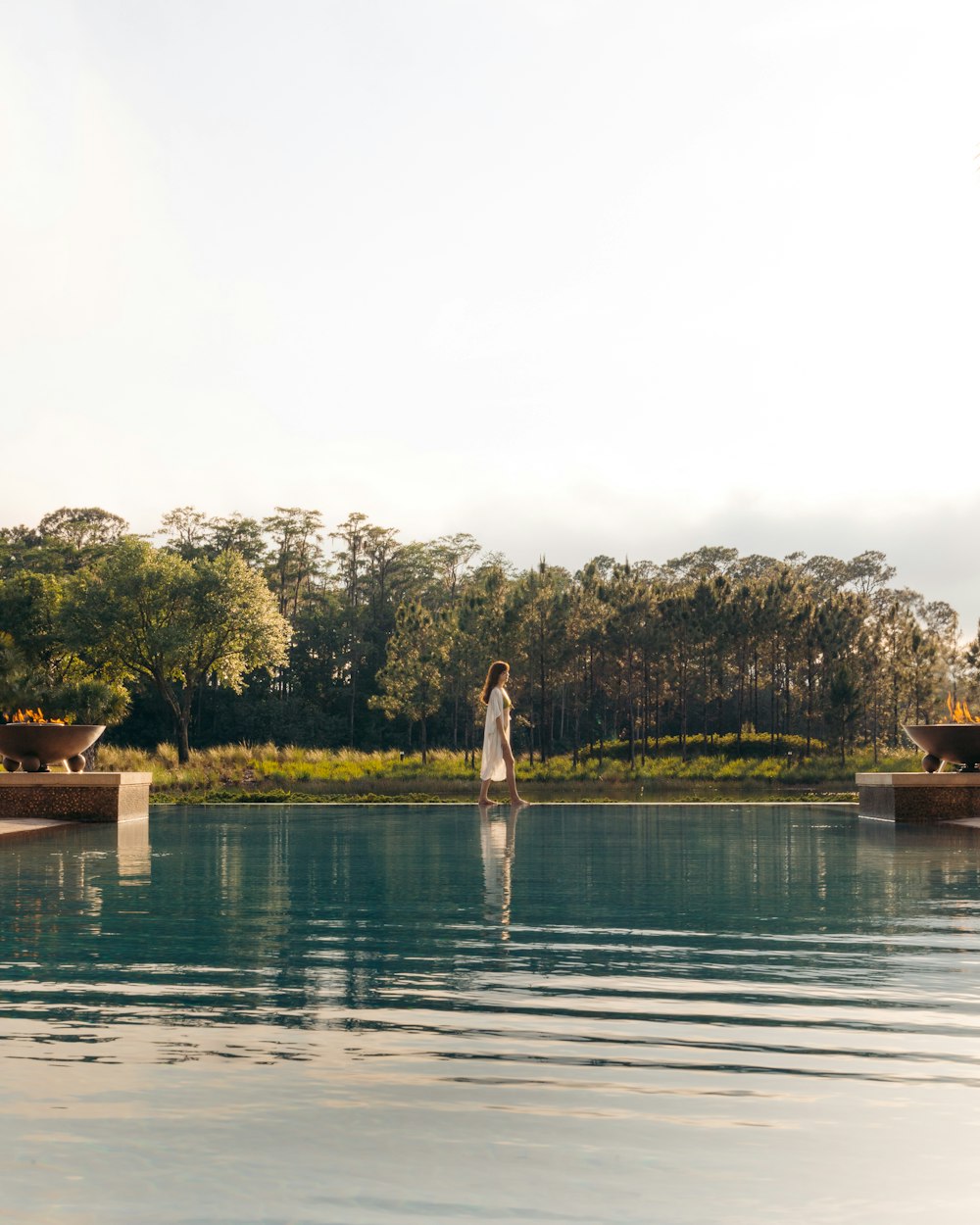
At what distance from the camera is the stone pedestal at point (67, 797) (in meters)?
13.7

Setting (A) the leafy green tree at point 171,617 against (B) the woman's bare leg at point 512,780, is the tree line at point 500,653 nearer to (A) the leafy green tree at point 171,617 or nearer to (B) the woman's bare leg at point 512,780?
(A) the leafy green tree at point 171,617

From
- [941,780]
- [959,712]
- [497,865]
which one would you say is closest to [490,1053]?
[497,865]

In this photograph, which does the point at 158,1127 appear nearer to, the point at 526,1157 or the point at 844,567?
the point at 526,1157

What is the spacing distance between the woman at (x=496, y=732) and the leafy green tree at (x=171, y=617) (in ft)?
120

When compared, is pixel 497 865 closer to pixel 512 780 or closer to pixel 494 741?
pixel 494 741

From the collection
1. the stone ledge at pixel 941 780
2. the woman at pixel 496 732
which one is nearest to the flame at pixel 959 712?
the stone ledge at pixel 941 780

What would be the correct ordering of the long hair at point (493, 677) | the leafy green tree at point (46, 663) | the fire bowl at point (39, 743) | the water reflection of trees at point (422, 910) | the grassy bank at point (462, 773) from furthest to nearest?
the leafy green tree at point (46, 663), the grassy bank at point (462, 773), the long hair at point (493, 677), the fire bowl at point (39, 743), the water reflection of trees at point (422, 910)

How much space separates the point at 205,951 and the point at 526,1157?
8.91 ft

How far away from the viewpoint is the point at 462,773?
39094mm

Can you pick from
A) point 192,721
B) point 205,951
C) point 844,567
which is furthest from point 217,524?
point 205,951

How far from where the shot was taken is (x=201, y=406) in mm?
22828

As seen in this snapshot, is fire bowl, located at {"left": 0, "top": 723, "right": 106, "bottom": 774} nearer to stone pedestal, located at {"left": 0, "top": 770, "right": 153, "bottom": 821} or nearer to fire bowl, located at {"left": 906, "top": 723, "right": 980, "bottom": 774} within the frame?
stone pedestal, located at {"left": 0, "top": 770, "right": 153, "bottom": 821}

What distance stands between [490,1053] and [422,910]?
9.24 ft

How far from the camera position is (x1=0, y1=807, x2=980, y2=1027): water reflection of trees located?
4.17 metres
